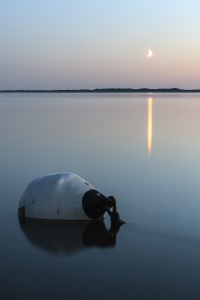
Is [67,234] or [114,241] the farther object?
[67,234]

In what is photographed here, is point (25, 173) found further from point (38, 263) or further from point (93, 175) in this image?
point (38, 263)

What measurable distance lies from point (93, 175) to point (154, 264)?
19.0 ft

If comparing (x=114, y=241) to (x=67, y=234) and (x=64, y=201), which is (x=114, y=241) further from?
(x=64, y=201)

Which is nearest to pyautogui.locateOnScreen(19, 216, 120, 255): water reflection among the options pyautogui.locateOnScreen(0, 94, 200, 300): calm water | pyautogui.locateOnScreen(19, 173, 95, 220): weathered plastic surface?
pyautogui.locateOnScreen(0, 94, 200, 300): calm water

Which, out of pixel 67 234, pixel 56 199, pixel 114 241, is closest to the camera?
pixel 114 241

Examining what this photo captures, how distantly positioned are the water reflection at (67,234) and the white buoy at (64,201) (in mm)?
146

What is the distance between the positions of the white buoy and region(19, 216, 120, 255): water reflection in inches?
5.7

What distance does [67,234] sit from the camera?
667cm

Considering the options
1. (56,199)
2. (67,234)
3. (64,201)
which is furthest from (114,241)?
(56,199)

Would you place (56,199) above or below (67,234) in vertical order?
above

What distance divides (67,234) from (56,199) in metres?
0.81

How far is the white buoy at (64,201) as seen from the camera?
7242mm

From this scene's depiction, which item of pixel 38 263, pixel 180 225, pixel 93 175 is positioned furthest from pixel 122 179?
pixel 38 263

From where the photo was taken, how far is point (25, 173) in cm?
1124
